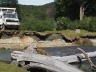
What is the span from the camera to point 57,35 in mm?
43094

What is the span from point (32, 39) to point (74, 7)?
34.8 metres

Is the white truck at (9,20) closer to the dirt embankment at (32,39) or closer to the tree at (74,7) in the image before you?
the dirt embankment at (32,39)

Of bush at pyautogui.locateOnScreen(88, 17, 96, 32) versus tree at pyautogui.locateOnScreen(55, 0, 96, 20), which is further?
tree at pyautogui.locateOnScreen(55, 0, 96, 20)

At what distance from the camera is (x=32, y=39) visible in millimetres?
42531

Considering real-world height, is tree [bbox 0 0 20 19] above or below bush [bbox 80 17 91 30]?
above

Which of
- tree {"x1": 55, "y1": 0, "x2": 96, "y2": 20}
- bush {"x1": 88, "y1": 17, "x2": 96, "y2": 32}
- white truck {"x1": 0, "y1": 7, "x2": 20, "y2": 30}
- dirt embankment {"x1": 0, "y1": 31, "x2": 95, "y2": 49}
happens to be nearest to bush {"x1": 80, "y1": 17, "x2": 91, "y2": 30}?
bush {"x1": 88, "y1": 17, "x2": 96, "y2": 32}

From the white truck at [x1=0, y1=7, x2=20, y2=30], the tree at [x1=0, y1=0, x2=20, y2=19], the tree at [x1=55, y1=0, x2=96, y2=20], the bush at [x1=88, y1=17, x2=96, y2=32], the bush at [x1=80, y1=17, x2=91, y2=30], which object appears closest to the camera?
the white truck at [x1=0, y1=7, x2=20, y2=30]

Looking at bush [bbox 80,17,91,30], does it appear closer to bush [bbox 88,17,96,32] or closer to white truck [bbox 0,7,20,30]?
→ bush [bbox 88,17,96,32]

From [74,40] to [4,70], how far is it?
30.6m

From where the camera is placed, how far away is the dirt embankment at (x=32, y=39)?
134ft

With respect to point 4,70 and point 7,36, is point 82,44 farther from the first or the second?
point 4,70

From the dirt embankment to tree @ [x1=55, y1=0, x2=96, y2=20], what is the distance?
28.4m

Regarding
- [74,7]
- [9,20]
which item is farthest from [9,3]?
[9,20]

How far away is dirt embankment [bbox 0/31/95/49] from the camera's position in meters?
40.9
